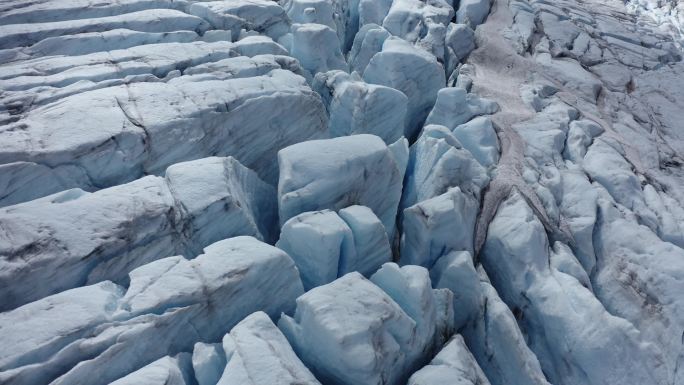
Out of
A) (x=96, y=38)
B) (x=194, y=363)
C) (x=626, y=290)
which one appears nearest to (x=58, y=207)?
(x=194, y=363)

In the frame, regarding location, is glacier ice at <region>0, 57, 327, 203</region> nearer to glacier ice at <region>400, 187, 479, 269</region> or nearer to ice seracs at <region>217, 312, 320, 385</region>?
glacier ice at <region>400, 187, 479, 269</region>

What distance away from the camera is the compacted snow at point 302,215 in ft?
16.1

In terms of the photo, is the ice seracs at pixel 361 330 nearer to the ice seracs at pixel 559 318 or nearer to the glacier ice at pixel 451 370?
the glacier ice at pixel 451 370

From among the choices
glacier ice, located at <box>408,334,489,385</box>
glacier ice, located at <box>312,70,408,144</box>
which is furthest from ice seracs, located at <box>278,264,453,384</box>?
glacier ice, located at <box>312,70,408,144</box>

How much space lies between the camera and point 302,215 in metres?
6.18

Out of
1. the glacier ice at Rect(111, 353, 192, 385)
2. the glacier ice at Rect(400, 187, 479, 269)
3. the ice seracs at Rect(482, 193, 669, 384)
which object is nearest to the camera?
the glacier ice at Rect(111, 353, 192, 385)

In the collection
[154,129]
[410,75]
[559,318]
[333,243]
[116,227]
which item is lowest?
[559,318]

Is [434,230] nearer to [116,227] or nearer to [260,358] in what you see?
[260,358]

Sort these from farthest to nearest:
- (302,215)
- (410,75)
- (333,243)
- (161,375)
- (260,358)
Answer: (410,75) < (302,215) < (333,243) < (260,358) < (161,375)

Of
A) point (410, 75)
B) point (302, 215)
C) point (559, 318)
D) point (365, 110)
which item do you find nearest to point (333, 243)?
point (302, 215)

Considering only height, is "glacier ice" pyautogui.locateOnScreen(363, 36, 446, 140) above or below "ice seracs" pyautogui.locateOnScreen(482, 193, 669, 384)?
above

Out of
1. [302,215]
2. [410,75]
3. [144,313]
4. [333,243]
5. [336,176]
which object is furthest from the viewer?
[410,75]

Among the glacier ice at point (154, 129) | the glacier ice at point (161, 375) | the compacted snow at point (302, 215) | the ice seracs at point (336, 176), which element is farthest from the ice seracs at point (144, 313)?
the glacier ice at point (154, 129)

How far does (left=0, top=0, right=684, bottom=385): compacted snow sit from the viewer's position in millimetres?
4906
